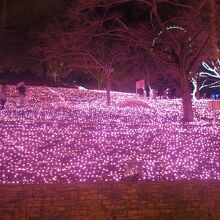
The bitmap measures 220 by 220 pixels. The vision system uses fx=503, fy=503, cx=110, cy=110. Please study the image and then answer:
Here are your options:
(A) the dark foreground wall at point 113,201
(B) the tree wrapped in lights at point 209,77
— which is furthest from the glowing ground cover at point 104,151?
(B) the tree wrapped in lights at point 209,77

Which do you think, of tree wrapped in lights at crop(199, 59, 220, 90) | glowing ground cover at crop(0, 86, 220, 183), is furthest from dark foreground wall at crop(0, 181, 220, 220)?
tree wrapped in lights at crop(199, 59, 220, 90)

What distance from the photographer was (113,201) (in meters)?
10.1

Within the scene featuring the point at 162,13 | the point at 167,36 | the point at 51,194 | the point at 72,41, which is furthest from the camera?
the point at 162,13

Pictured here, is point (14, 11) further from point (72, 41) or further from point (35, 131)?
point (35, 131)

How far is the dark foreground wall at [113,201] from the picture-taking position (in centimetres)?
972

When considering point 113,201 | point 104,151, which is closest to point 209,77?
point 104,151

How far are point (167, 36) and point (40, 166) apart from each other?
10354mm

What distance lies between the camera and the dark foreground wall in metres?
9.72

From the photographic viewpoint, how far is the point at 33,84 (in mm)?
40156

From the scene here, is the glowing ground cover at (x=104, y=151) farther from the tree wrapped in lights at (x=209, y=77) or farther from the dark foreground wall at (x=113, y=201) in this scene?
the tree wrapped in lights at (x=209, y=77)

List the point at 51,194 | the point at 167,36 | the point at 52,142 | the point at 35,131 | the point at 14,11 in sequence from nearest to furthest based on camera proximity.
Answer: the point at 51,194
the point at 52,142
the point at 35,131
the point at 167,36
the point at 14,11

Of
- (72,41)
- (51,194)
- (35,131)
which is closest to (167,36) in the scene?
(72,41)

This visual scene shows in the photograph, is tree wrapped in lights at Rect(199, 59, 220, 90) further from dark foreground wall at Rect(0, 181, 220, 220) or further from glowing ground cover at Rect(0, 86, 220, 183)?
dark foreground wall at Rect(0, 181, 220, 220)

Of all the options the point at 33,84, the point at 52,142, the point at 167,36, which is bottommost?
the point at 52,142
